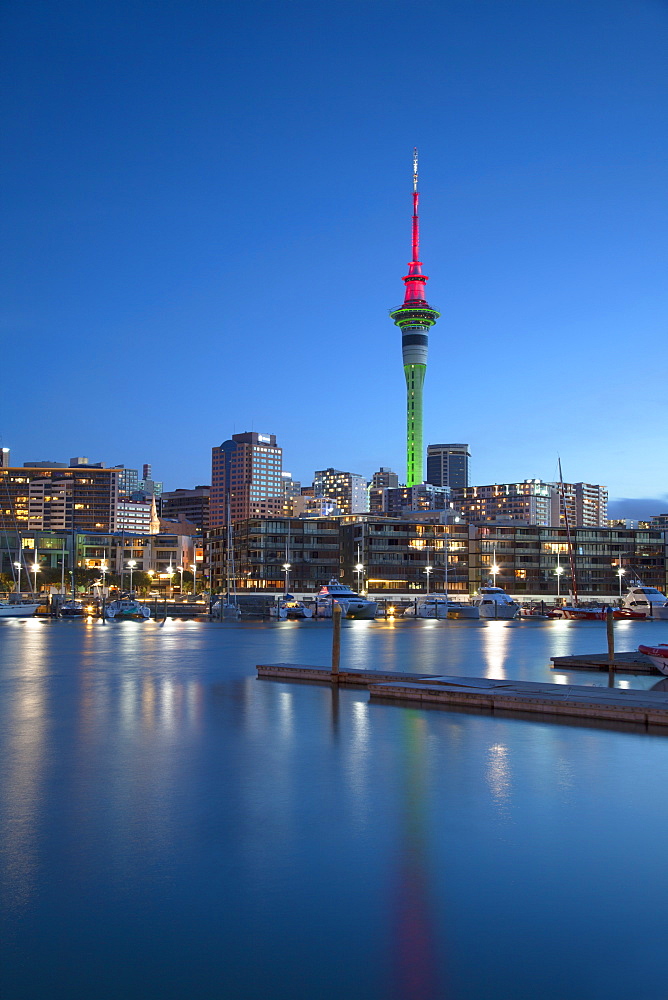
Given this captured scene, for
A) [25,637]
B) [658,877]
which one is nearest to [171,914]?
[658,877]

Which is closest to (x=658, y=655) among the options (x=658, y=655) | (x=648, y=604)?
(x=658, y=655)

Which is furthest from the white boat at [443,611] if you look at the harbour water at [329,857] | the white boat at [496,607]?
the harbour water at [329,857]

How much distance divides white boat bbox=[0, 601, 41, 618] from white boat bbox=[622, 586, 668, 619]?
79.0 meters

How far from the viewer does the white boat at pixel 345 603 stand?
108 metres

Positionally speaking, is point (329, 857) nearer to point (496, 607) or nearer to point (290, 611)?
point (290, 611)

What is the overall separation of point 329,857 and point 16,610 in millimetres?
99314

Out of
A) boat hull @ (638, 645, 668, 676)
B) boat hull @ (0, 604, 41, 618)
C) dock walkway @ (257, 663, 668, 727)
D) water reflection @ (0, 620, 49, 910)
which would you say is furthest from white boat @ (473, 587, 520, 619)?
water reflection @ (0, 620, 49, 910)

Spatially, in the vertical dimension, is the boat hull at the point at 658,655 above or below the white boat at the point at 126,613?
above

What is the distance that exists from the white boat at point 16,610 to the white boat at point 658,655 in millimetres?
80671

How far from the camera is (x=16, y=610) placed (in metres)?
104

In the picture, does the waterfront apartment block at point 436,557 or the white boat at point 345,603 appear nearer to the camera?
the white boat at point 345,603

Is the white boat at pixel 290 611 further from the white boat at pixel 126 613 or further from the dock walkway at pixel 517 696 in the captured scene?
the dock walkway at pixel 517 696

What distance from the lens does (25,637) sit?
67750 millimetres

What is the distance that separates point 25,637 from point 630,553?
141506mm
